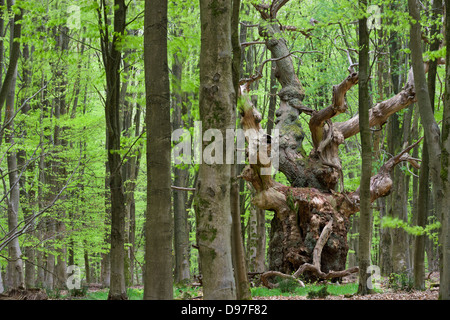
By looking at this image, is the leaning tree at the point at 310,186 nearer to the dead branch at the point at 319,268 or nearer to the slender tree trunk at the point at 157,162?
the dead branch at the point at 319,268

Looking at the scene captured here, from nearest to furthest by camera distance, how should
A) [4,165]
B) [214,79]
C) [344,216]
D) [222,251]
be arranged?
[222,251], [214,79], [344,216], [4,165]

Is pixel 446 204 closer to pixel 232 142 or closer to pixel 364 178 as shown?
pixel 232 142

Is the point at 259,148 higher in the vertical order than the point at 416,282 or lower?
higher

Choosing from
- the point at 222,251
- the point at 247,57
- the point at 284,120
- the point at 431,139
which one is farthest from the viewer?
the point at 247,57

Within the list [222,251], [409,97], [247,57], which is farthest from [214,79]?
[247,57]

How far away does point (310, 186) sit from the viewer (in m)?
13.5

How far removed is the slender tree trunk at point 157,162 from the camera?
16.8ft

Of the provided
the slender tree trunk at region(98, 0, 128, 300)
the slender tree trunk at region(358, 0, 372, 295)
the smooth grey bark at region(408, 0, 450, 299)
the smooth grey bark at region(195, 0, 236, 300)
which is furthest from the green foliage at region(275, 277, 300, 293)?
the smooth grey bark at region(195, 0, 236, 300)

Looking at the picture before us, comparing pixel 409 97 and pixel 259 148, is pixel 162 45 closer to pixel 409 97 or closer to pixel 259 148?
pixel 259 148

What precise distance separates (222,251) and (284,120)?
10256mm

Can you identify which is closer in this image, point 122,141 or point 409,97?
point 122,141

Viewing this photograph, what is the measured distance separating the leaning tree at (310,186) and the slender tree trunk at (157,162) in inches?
233

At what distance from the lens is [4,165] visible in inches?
698

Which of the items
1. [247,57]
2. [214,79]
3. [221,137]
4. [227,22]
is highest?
[247,57]
